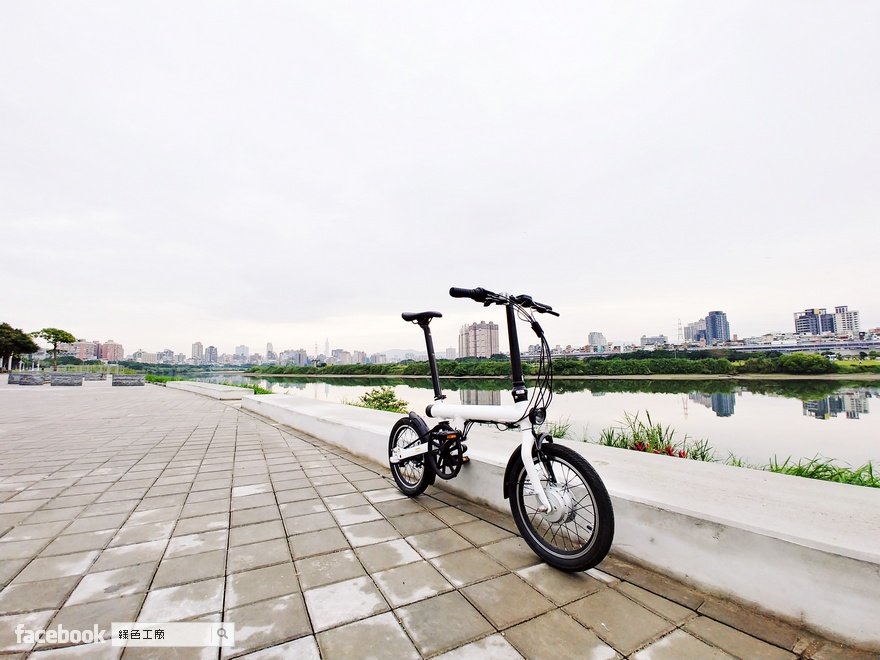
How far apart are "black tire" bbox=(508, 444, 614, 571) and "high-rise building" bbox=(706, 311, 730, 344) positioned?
42.3 meters

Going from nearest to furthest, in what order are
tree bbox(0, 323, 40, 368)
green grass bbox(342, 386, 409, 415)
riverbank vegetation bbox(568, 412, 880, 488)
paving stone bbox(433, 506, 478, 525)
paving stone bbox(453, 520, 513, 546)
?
paving stone bbox(453, 520, 513, 546) → paving stone bbox(433, 506, 478, 525) → riverbank vegetation bbox(568, 412, 880, 488) → green grass bbox(342, 386, 409, 415) → tree bbox(0, 323, 40, 368)

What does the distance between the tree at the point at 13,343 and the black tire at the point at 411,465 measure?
5663 centimetres

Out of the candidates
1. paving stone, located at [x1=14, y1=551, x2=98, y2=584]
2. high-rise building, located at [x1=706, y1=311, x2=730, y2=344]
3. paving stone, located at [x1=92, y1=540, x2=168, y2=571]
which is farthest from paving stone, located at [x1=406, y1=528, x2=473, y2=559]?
high-rise building, located at [x1=706, y1=311, x2=730, y2=344]

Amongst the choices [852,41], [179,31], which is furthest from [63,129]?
[852,41]

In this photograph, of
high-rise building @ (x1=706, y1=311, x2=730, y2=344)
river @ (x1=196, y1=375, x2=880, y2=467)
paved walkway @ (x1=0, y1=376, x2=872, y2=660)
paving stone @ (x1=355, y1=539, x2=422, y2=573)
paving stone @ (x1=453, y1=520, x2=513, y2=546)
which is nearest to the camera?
paved walkway @ (x1=0, y1=376, x2=872, y2=660)

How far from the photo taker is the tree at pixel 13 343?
3791 centimetres

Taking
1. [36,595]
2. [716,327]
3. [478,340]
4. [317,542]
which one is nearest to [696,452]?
[478,340]

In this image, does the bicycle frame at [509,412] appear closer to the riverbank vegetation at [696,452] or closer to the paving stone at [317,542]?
the paving stone at [317,542]

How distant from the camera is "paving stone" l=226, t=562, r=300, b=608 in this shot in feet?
5.31

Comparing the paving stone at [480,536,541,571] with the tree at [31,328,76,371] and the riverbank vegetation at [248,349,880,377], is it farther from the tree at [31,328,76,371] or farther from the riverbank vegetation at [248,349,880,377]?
the tree at [31,328,76,371]

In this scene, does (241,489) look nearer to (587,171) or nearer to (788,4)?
(788,4)

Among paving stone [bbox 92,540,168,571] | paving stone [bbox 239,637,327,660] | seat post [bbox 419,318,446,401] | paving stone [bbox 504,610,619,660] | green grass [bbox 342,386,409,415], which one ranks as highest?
seat post [bbox 419,318,446,401]

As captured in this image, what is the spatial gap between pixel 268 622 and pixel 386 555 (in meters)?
0.70

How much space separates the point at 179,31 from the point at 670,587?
9940 mm
